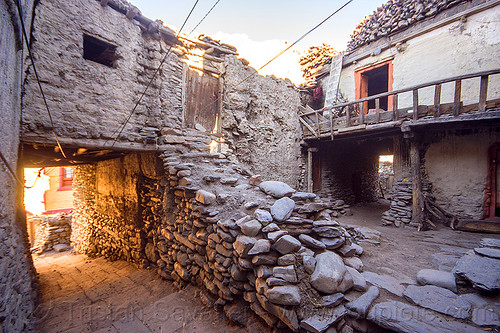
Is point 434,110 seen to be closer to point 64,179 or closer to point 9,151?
point 9,151

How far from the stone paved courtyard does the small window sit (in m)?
4.63

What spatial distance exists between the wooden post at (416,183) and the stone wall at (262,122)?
391cm

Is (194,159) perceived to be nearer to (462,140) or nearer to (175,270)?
(175,270)

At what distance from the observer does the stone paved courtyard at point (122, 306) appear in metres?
3.21

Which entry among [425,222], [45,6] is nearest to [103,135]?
[45,6]

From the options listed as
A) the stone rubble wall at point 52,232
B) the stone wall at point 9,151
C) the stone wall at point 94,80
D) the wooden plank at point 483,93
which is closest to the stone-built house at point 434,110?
the wooden plank at point 483,93

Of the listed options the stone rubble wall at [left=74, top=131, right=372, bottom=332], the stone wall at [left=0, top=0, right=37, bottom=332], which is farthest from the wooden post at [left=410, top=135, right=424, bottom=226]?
the stone wall at [left=0, top=0, right=37, bottom=332]

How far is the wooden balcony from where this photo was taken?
5.35 m

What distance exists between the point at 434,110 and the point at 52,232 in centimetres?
1605

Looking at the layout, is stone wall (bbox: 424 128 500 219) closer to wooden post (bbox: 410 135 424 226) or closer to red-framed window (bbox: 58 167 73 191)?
wooden post (bbox: 410 135 424 226)

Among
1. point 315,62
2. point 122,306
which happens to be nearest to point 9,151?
point 122,306

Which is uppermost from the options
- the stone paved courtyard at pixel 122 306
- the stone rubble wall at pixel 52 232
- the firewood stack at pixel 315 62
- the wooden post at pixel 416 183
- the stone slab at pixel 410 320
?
the firewood stack at pixel 315 62

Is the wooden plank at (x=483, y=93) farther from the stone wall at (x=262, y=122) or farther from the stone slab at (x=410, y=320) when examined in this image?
the stone slab at (x=410, y=320)

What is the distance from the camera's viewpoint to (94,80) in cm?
413
